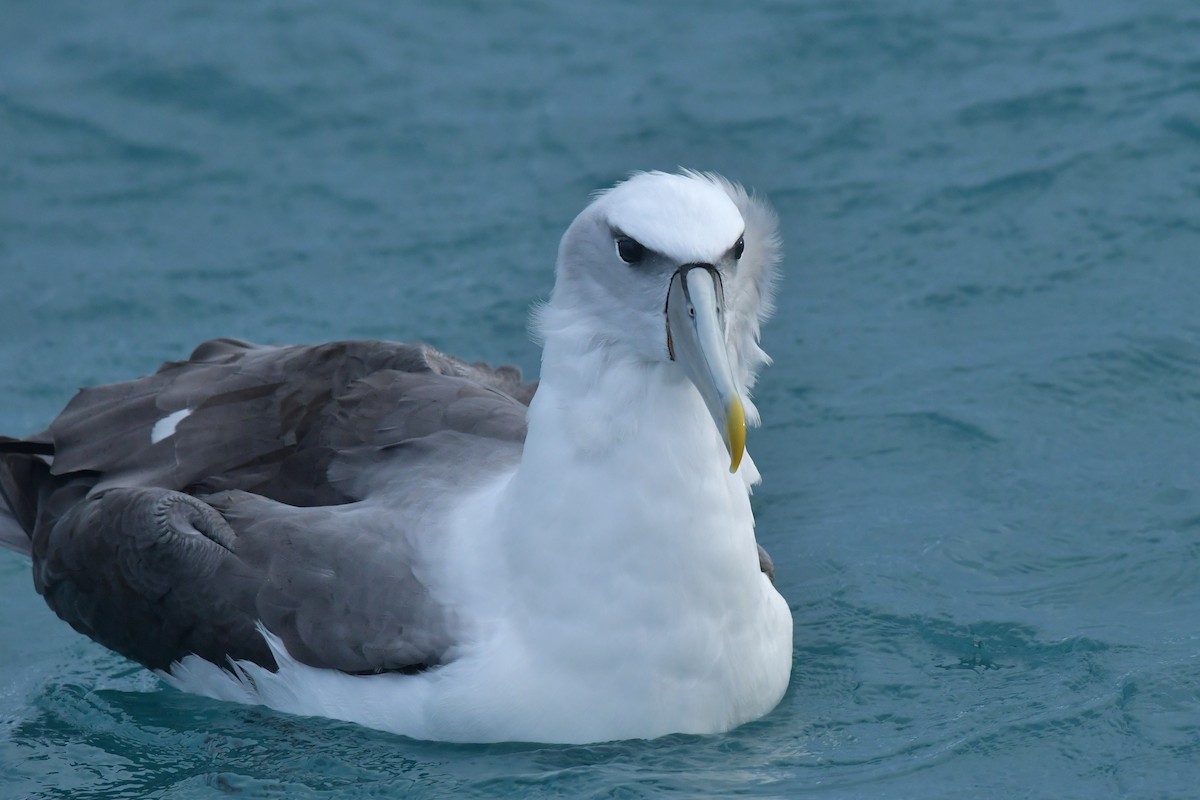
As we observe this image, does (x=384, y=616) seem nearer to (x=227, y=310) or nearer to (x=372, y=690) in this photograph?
(x=372, y=690)

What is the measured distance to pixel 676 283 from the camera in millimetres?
5543

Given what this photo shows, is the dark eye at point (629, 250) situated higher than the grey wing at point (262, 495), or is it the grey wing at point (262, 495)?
the dark eye at point (629, 250)

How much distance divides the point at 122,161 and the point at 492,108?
8.44 ft

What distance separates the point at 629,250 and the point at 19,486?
3.32 metres

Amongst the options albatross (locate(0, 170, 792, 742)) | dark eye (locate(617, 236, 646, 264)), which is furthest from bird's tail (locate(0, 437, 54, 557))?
dark eye (locate(617, 236, 646, 264))

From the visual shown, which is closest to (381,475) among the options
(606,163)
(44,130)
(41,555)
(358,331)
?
(41,555)

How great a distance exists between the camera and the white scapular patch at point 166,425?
23.9 ft

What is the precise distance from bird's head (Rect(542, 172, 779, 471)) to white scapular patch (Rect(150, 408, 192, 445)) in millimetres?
2113

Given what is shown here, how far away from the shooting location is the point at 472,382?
751 cm

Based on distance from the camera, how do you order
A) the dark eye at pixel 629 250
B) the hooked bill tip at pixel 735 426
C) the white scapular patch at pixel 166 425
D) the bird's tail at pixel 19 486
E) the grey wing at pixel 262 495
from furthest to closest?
the bird's tail at pixel 19 486
the white scapular patch at pixel 166 425
the grey wing at pixel 262 495
the dark eye at pixel 629 250
the hooked bill tip at pixel 735 426

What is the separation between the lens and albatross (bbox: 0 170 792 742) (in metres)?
5.77

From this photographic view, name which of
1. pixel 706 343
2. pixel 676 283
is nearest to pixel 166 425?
pixel 676 283

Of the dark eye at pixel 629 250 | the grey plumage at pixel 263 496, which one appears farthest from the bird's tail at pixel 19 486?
the dark eye at pixel 629 250

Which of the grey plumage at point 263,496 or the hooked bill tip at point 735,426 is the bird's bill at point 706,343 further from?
the grey plumage at point 263,496
